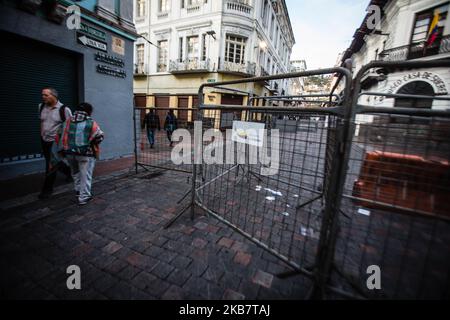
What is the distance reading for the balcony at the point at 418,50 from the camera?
41.1 feet

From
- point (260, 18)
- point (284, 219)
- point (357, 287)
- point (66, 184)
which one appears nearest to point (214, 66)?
point (260, 18)

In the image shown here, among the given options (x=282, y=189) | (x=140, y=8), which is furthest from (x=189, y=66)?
(x=282, y=189)

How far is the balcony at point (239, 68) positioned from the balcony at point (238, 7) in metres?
3.82

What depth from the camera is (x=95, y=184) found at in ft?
15.2

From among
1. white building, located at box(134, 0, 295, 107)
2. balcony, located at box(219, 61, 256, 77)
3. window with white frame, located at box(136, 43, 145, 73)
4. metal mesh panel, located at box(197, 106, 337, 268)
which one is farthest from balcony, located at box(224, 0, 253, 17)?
metal mesh panel, located at box(197, 106, 337, 268)

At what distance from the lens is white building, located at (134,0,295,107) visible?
16.6 metres

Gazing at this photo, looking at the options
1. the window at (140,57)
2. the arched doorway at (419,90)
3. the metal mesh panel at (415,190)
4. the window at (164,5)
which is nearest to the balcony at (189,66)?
the window at (140,57)

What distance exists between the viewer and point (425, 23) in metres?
13.4

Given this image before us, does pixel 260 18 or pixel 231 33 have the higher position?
pixel 260 18

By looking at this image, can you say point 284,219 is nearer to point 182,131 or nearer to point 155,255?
point 155,255

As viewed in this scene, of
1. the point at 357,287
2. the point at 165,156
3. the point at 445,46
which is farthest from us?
the point at 445,46

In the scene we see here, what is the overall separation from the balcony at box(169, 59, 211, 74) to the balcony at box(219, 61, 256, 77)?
1.27 m
